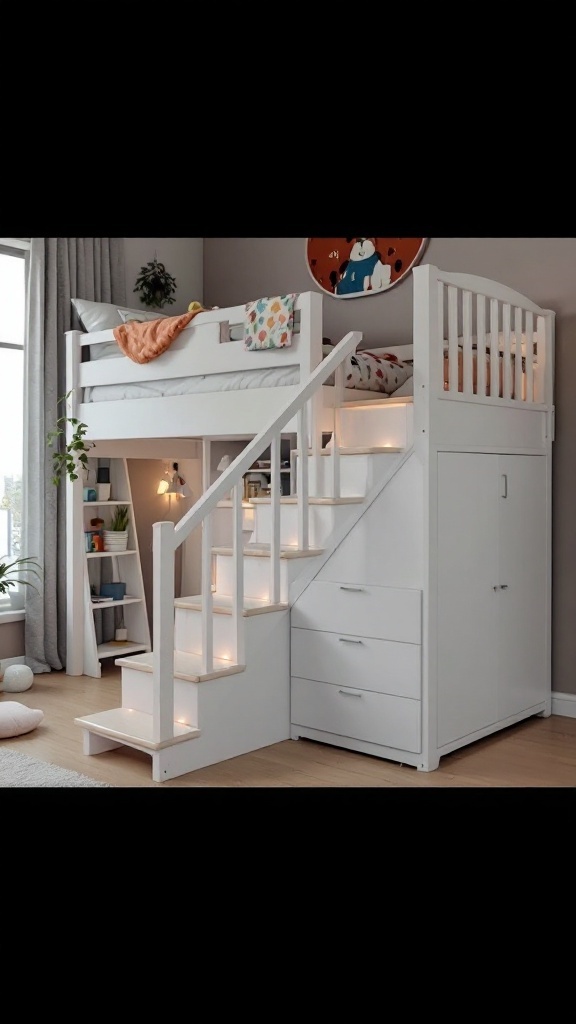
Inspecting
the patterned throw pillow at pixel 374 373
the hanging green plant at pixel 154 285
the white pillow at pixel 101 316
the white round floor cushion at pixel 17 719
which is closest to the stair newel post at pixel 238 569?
the patterned throw pillow at pixel 374 373

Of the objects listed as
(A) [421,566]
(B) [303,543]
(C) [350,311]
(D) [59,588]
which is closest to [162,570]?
(B) [303,543]

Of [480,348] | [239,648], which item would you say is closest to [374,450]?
[480,348]

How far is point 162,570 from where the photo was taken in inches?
120

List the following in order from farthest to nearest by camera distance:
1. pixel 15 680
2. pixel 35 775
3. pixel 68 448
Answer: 1. pixel 68 448
2. pixel 15 680
3. pixel 35 775

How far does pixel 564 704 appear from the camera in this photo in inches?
161

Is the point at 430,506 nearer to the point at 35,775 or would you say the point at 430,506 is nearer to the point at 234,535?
the point at 234,535

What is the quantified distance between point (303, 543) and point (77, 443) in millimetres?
1664

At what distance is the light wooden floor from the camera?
3.13 metres

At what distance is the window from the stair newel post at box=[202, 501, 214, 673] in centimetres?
196

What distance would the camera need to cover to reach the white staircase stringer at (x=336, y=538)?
11.3ft

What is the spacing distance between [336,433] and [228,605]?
2.70ft

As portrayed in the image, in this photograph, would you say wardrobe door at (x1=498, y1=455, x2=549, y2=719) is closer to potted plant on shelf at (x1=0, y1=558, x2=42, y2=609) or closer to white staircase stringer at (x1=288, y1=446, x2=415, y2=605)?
white staircase stringer at (x1=288, y1=446, x2=415, y2=605)

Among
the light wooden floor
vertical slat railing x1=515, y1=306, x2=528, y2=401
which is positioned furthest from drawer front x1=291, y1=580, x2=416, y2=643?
vertical slat railing x1=515, y1=306, x2=528, y2=401
